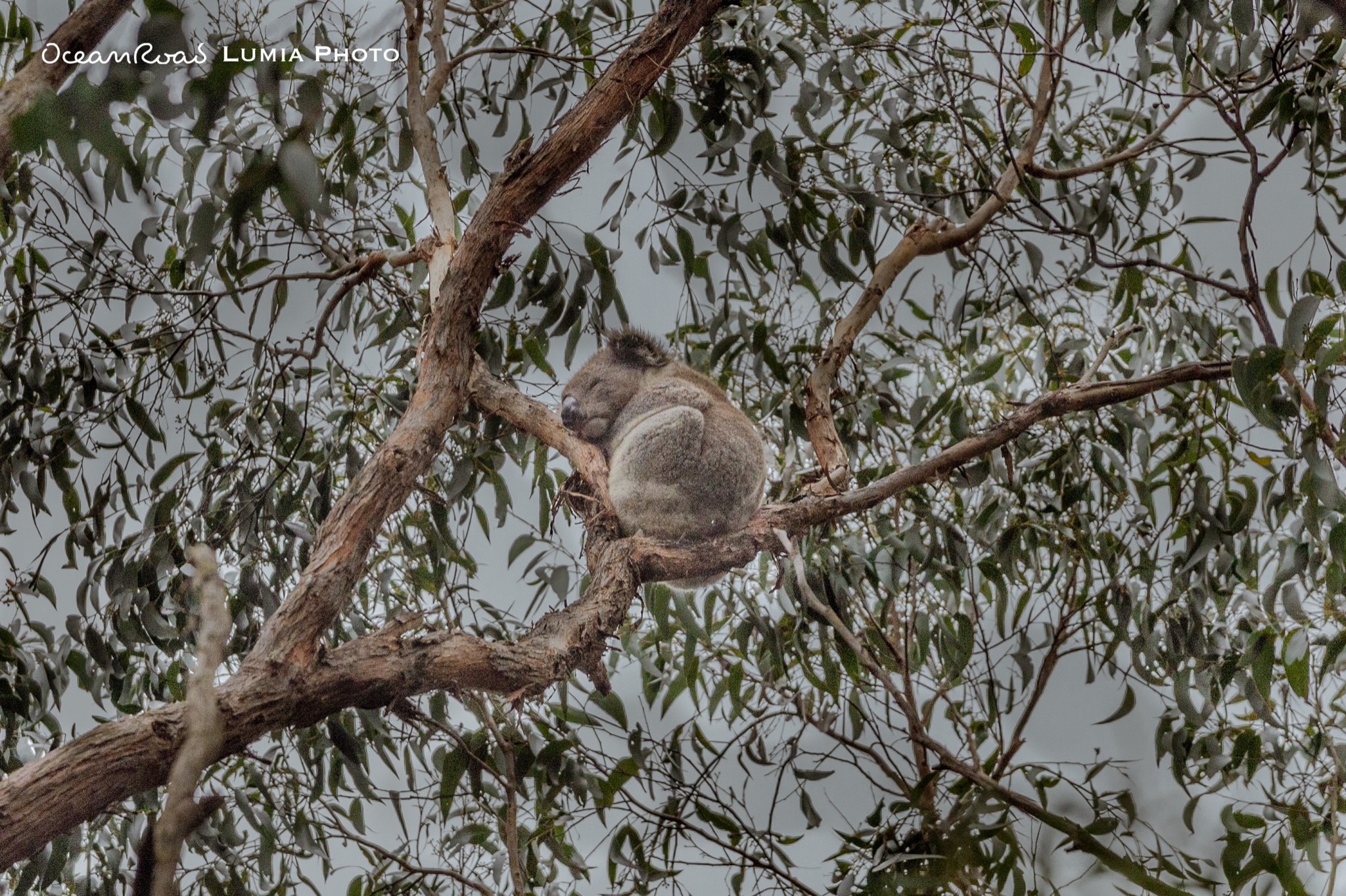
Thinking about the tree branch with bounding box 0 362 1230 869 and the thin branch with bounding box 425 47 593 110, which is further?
the thin branch with bounding box 425 47 593 110

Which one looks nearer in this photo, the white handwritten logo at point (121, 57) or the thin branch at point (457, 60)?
the white handwritten logo at point (121, 57)

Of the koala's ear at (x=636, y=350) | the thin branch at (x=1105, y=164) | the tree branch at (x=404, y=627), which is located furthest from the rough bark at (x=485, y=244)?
the koala's ear at (x=636, y=350)

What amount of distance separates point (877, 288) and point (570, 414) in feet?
2.91

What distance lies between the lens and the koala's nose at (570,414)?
2.79 meters

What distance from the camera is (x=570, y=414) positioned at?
2.80 metres

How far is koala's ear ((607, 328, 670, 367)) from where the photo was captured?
3.01 m

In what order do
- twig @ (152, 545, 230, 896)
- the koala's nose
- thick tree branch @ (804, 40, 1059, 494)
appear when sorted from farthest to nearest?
the koala's nose < thick tree branch @ (804, 40, 1059, 494) < twig @ (152, 545, 230, 896)

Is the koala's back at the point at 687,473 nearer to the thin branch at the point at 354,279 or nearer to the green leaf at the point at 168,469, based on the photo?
the thin branch at the point at 354,279

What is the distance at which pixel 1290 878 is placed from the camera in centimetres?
149

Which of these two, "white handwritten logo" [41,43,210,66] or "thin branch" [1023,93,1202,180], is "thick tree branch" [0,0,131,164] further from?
"thin branch" [1023,93,1202,180]

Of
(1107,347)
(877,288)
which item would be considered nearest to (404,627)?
(877,288)

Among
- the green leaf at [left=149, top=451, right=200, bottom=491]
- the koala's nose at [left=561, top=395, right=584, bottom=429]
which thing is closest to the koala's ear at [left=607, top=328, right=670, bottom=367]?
the koala's nose at [left=561, top=395, right=584, bottom=429]

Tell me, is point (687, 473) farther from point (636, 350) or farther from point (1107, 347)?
point (1107, 347)

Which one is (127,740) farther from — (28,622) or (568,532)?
(568,532)
